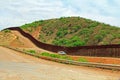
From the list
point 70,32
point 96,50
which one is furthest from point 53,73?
point 70,32

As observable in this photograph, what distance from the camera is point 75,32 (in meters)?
124

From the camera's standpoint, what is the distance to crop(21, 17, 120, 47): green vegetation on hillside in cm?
10131

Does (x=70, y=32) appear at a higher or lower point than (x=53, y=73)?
higher

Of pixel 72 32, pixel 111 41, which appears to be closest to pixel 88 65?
pixel 111 41

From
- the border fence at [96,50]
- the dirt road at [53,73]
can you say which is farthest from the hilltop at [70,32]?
the dirt road at [53,73]

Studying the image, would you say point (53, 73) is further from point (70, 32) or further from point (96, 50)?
point (70, 32)

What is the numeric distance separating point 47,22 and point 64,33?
2664cm

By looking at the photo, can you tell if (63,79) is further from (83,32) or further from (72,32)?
(72,32)

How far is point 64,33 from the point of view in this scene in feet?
417

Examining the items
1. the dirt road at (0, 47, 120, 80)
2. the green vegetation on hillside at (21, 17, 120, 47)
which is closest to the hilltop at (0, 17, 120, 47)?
the green vegetation on hillside at (21, 17, 120, 47)

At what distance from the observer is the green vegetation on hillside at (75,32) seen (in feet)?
332

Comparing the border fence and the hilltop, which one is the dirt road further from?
the hilltop

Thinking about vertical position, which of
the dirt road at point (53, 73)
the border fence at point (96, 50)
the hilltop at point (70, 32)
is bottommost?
the dirt road at point (53, 73)

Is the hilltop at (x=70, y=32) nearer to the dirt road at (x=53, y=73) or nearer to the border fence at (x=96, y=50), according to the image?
the border fence at (x=96, y=50)
